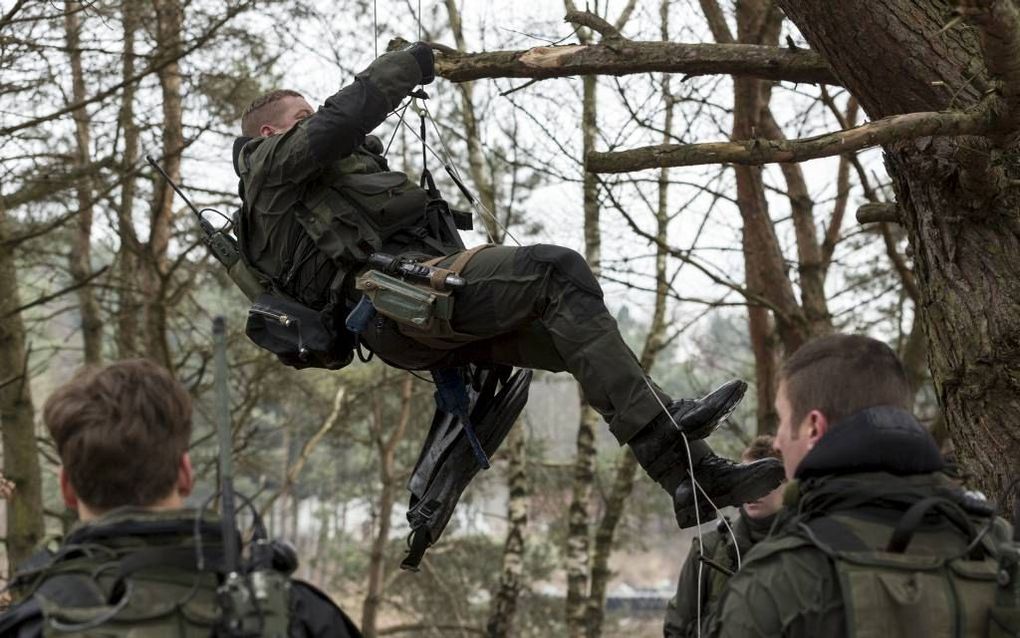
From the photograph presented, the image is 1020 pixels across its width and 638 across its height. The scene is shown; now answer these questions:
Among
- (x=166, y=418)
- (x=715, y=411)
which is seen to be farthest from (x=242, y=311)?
(x=166, y=418)

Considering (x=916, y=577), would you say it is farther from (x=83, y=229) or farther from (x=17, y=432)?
(x=83, y=229)

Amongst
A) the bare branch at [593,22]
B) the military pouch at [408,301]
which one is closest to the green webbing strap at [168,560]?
the military pouch at [408,301]

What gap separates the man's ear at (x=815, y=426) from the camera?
245 cm

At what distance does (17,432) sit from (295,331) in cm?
590

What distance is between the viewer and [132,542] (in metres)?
2.20

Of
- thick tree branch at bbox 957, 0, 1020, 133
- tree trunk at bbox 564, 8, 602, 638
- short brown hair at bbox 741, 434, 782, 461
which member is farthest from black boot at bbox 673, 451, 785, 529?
tree trunk at bbox 564, 8, 602, 638

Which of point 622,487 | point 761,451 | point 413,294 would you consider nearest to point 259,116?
point 413,294

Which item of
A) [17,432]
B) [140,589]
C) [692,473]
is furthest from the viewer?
[17,432]

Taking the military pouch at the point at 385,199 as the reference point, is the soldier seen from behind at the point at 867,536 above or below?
below

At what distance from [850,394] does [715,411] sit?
56.1 inches

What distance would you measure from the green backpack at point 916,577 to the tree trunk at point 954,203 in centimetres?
175

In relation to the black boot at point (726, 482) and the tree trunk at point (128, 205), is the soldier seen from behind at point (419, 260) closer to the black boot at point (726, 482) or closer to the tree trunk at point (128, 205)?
the black boot at point (726, 482)

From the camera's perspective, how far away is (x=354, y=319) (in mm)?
4109

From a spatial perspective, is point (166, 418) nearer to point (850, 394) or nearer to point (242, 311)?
point (850, 394)
